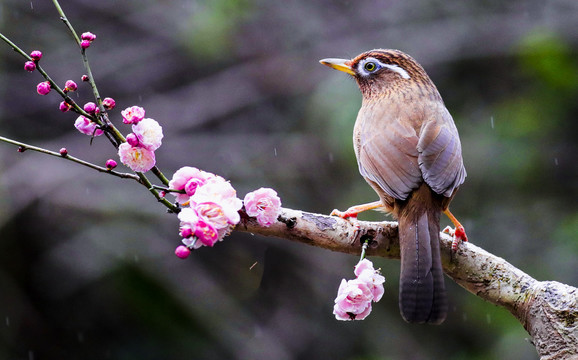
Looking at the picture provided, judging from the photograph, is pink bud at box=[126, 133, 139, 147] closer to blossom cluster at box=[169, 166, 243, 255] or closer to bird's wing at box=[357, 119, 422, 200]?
blossom cluster at box=[169, 166, 243, 255]

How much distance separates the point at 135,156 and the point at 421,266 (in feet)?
4.01

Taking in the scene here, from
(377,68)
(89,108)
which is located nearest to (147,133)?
(89,108)

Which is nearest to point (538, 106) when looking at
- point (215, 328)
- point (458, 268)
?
point (215, 328)

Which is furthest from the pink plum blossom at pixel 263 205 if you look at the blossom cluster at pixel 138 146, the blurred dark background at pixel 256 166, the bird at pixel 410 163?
the blurred dark background at pixel 256 166

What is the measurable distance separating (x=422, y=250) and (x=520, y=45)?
174 inches

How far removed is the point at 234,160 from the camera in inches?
285

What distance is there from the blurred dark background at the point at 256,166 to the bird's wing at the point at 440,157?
2563 millimetres

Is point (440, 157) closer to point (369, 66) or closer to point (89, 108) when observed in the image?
point (369, 66)

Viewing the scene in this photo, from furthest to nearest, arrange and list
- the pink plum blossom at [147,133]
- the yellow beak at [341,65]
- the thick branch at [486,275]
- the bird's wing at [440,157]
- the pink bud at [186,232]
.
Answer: the yellow beak at [341,65] → the bird's wing at [440,157] → the thick branch at [486,275] → the pink plum blossom at [147,133] → the pink bud at [186,232]

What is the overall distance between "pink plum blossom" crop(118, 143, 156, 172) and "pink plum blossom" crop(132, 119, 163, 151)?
0.07 feet

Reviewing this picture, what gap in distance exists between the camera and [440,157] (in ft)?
11.3

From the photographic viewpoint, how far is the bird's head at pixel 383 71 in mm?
4332

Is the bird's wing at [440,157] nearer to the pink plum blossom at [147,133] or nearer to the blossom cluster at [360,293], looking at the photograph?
the blossom cluster at [360,293]

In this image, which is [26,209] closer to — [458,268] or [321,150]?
[321,150]
